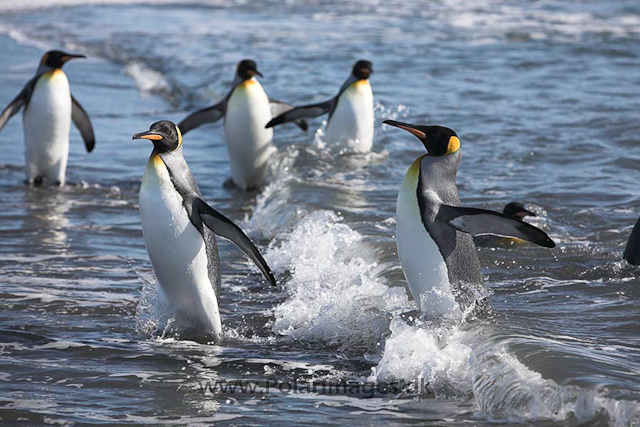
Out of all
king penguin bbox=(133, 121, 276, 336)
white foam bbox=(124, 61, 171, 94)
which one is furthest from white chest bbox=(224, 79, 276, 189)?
white foam bbox=(124, 61, 171, 94)

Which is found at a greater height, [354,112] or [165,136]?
[165,136]

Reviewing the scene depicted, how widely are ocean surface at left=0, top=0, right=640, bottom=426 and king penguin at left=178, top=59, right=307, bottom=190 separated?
0.26m

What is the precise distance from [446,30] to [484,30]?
2.38 ft

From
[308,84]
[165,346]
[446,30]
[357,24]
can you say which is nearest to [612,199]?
[165,346]

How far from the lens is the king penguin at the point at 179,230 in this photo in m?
4.91

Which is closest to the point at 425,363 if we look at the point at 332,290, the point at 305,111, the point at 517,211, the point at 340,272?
the point at 332,290

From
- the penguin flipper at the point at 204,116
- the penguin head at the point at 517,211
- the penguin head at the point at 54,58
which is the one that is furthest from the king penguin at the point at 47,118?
the penguin head at the point at 517,211

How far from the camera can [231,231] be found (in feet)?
15.8

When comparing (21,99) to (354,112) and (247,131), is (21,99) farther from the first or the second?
(354,112)

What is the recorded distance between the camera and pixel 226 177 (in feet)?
31.1

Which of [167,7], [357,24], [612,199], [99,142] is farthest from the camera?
[167,7]

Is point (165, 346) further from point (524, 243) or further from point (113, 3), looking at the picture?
A: point (113, 3)

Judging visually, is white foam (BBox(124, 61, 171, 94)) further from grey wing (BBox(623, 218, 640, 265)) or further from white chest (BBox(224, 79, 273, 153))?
grey wing (BBox(623, 218, 640, 265))

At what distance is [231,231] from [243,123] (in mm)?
4257
